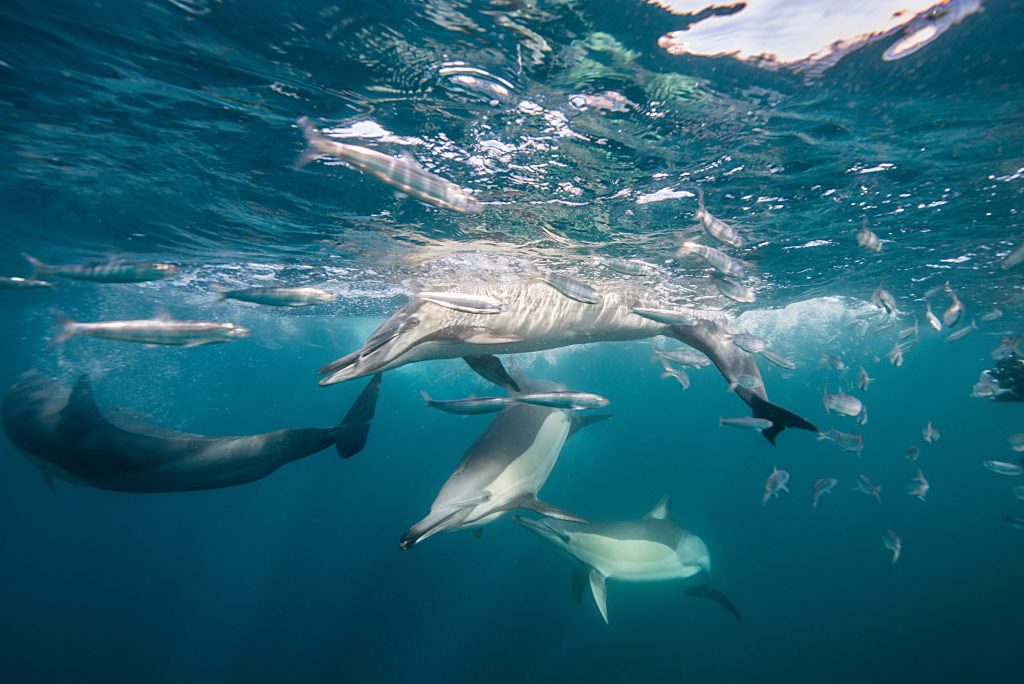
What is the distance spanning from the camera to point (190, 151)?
687 centimetres

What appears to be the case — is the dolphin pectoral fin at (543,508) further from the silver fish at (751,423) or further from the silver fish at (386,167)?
the silver fish at (386,167)

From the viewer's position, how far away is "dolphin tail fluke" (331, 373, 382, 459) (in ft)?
20.1

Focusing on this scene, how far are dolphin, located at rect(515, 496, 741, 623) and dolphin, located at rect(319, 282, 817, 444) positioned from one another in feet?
11.6

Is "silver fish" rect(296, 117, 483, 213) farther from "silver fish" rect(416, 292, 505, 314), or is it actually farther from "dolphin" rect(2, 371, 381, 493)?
"dolphin" rect(2, 371, 381, 493)

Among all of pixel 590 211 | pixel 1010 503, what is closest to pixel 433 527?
pixel 590 211

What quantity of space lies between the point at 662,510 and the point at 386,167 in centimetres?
1049

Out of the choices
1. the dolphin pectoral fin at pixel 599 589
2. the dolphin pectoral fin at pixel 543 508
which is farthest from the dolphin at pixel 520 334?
the dolphin pectoral fin at pixel 599 589

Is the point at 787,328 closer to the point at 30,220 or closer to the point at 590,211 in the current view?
the point at 590,211

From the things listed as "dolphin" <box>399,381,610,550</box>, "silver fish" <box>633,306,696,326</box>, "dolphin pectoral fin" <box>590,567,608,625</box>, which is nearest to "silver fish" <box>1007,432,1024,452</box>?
"silver fish" <box>633,306,696,326</box>

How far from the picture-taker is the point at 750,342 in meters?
6.44

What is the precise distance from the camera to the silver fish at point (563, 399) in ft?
14.9

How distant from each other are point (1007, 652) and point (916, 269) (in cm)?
1559

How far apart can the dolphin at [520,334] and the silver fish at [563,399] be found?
72 centimetres

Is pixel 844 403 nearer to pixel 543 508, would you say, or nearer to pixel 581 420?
pixel 581 420
